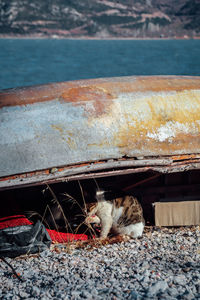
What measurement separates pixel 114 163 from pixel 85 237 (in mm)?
1117

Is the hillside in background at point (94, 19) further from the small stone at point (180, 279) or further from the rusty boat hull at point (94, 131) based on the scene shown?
the small stone at point (180, 279)

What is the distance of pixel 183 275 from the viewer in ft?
9.92

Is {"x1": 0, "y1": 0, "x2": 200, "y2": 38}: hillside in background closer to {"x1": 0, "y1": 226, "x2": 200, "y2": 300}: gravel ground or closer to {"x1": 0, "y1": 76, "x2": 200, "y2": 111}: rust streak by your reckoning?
{"x1": 0, "y1": 76, "x2": 200, "y2": 111}: rust streak

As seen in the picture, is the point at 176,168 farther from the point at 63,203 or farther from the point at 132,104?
the point at 63,203

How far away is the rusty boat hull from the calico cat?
0.51 metres

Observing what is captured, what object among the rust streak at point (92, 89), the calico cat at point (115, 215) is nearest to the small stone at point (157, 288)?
the calico cat at point (115, 215)

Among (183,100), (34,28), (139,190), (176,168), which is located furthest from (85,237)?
(34,28)

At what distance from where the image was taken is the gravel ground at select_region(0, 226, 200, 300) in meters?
2.82

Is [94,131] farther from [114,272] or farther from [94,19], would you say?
[94,19]

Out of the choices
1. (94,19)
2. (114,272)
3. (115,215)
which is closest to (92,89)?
(115,215)

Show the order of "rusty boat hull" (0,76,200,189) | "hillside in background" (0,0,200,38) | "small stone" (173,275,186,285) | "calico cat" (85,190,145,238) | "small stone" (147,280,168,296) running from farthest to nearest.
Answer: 1. "hillside in background" (0,0,200,38)
2. "calico cat" (85,190,145,238)
3. "rusty boat hull" (0,76,200,189)
4. "small stone" (173,275,186,285)
5. "small stone" (147,280,168,296)

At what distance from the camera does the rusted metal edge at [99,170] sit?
150 inches

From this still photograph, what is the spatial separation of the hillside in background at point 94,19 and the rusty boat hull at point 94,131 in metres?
92.3

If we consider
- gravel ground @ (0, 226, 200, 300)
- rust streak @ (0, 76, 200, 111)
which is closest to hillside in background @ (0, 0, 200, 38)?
rust streak @ (0, 76, 200, 111)
